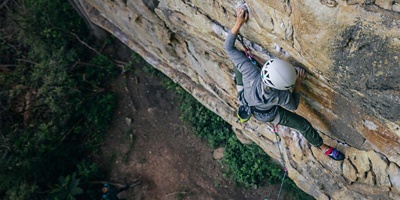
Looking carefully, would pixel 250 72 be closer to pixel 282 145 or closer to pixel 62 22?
pixel 282 145

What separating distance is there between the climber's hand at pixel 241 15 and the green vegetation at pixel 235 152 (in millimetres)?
5182

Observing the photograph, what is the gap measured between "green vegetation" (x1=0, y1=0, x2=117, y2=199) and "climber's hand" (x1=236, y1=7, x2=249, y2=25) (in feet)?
23.6

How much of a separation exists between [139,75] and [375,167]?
7.97m

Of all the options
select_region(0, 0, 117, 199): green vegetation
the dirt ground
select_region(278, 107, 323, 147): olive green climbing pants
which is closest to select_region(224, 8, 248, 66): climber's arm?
select_region(278, 107, 323, 147): olive green climbing pants

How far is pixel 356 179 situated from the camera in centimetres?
547

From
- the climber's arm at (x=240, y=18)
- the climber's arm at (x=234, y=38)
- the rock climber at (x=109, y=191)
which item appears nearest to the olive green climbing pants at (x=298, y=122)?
the climber's arm at (x=234, y=38)

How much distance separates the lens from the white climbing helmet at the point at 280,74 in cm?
407

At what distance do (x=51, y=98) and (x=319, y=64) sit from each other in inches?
334

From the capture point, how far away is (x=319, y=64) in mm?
3883

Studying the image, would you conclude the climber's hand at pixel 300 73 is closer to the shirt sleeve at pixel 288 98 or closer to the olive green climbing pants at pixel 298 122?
the shirt sleeve at pixel 288 98

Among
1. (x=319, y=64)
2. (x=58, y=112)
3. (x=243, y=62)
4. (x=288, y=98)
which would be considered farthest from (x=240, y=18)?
(x=58, y=112)

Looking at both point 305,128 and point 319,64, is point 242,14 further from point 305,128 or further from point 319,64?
point 305,128

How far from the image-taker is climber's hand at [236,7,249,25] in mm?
4316

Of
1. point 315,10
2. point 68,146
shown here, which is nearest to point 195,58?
point 315,10
